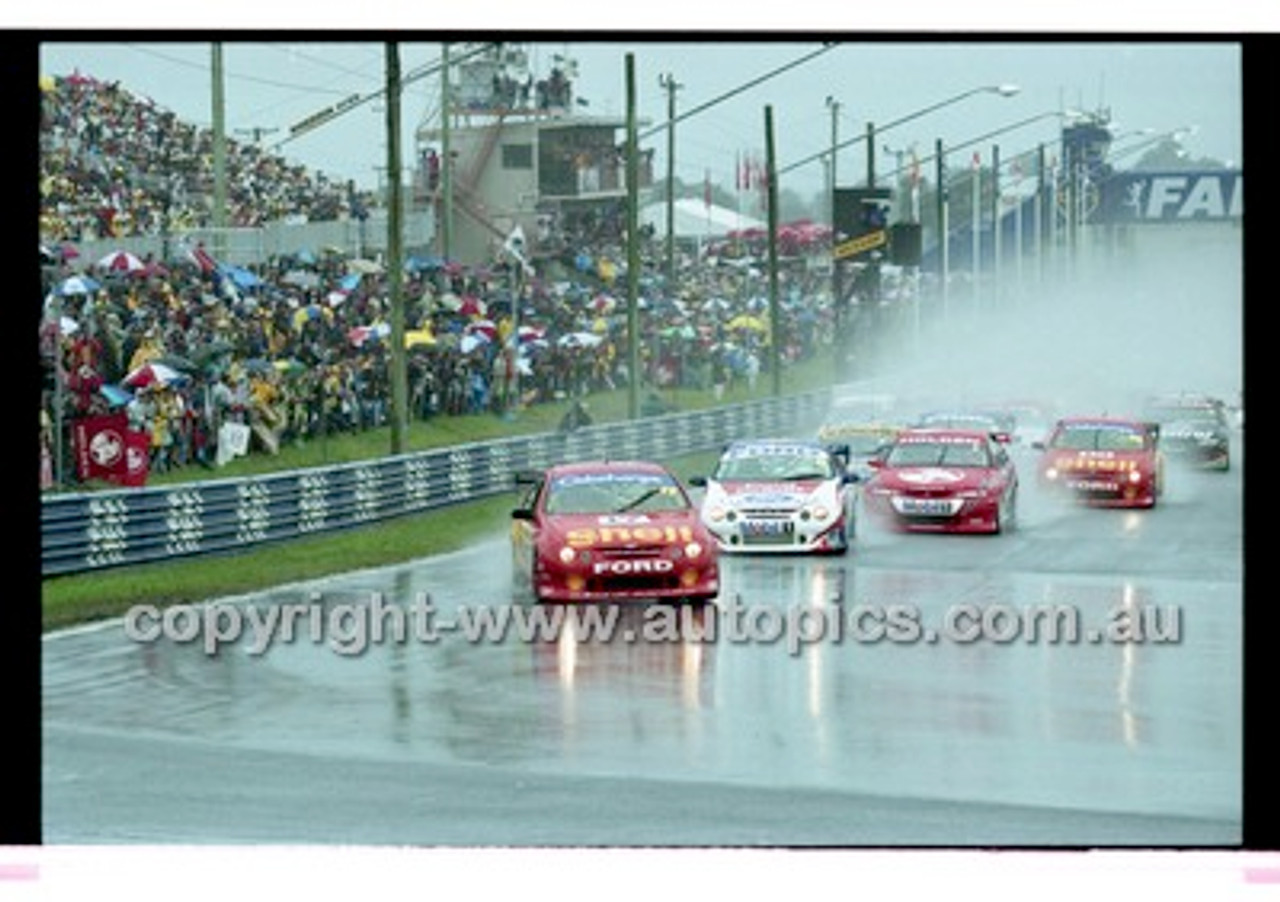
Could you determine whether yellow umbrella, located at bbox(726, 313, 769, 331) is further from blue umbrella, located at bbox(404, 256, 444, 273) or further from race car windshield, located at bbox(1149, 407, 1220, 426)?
race car windshield, located at bbox(1149, 407, 1220, 426)

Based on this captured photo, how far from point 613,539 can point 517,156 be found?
5.21 meters

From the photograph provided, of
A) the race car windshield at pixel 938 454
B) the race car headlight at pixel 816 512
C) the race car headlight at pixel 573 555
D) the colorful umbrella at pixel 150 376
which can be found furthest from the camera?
the race car windshield at pixel 938 454

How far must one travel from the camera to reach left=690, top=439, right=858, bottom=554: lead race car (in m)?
23.7

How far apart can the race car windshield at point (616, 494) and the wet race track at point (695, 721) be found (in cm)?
60

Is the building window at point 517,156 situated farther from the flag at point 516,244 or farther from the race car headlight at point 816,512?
the race car headlight at point 816,512

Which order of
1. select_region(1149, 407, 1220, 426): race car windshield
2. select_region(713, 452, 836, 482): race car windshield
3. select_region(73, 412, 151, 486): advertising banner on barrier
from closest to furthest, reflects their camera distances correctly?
select_region(73, 412, 151, 486): advertising banner on barrier
select_region(713, 452, 836, 482): race car windshield
select_region(1149, 407, 1220, 426): race car windshield

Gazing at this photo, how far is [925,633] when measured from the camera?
18812mm

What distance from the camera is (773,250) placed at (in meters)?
18.1

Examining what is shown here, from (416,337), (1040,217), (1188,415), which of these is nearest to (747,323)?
(416,337)

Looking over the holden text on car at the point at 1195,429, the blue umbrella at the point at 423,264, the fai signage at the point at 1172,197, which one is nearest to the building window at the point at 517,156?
the blue umbrella at the point at 423,264

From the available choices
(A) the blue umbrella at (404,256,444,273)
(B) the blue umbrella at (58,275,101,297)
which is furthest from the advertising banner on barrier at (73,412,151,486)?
(A) the blue umbrella at (404,256,444,273)

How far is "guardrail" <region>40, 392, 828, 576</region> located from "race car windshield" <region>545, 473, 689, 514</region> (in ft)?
0.99

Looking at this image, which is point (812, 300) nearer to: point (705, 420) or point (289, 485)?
point (705, 420)

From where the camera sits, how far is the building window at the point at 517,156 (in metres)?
16.3
